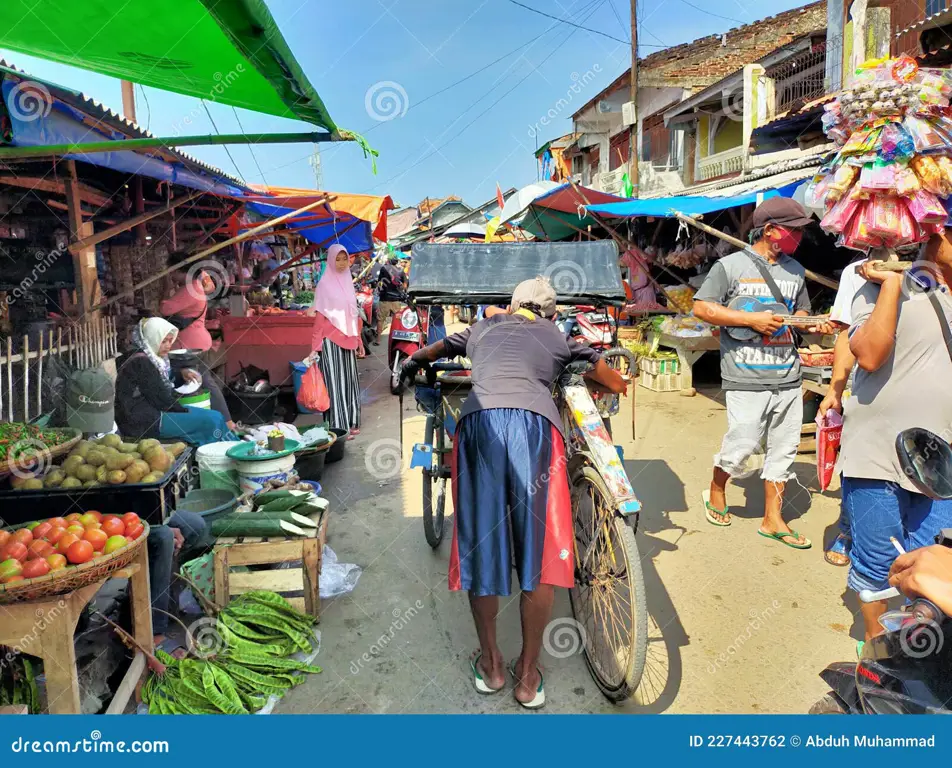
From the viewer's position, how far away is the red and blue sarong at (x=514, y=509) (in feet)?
8.64

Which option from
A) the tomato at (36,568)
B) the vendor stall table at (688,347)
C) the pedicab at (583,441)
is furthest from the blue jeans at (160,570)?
the vendor stall table at (688,347)

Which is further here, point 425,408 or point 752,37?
point 752,37

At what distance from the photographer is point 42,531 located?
95.6 inches

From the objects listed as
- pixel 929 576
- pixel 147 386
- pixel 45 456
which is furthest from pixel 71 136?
pixel 929 576

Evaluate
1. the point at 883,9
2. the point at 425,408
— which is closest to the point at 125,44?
the point at 425,408

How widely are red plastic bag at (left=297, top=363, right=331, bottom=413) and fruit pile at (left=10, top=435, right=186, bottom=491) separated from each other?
11.2 feet

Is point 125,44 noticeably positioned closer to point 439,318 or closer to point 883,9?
point 439,318

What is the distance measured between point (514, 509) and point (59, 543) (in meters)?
1.71

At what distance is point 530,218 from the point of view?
11711 millimetres

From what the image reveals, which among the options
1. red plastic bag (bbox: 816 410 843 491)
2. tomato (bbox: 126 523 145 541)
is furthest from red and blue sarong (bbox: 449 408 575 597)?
red plastic bag (bbox: 816 410 843 491)

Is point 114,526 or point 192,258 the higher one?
point 192,258

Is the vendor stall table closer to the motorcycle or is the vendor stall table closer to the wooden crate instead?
the wooden crate

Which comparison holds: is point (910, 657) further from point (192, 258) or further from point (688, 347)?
point (688, 347)
